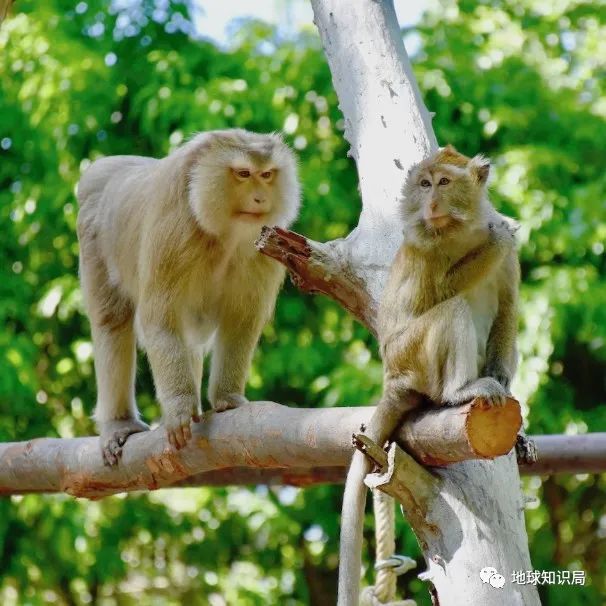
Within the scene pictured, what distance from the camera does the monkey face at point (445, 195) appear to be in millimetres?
3674

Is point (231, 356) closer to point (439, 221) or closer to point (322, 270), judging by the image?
point (322, 270)

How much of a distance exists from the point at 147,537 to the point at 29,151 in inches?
128

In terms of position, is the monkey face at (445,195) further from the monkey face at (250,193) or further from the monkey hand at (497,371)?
the monkey face at (250,193)

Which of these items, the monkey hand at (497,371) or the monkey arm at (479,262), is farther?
the monkey hand at (497,371)

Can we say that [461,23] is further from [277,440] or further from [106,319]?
[277,440]

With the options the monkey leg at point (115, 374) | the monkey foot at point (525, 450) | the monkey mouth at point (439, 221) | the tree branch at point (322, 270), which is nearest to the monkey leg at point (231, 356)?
the monkey leg at point (115, 374)


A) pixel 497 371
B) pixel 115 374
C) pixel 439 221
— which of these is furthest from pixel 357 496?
pixel 115 374

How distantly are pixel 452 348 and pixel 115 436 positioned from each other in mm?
2394

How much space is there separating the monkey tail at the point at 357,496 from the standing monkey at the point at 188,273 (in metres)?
1.46

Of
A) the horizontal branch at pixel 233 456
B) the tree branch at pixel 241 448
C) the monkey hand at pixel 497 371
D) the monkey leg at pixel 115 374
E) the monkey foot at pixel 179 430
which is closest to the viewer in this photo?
the tree branch at pixel 241 448

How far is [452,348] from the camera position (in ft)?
11.8

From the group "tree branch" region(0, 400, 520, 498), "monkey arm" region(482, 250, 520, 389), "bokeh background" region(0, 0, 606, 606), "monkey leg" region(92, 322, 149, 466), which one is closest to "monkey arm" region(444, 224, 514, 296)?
"monkey arm" region(482, 250, 520, 389)

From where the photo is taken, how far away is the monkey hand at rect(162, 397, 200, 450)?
15.9ft

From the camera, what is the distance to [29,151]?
823cm
